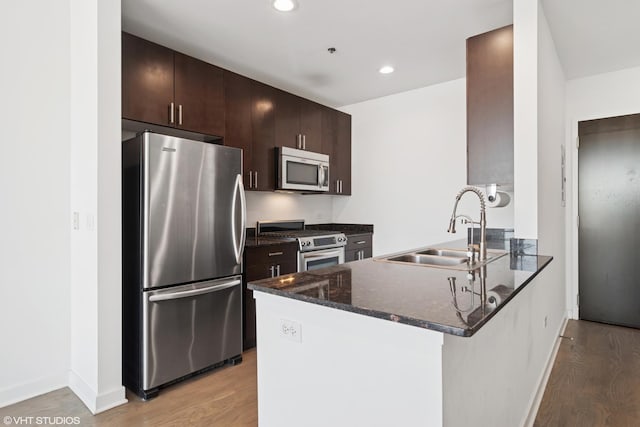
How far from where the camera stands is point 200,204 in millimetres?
2523

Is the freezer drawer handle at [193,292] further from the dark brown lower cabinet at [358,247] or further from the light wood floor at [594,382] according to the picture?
the light wood floor at [594,382]

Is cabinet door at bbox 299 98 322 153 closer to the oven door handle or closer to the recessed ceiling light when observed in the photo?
the oven door handle

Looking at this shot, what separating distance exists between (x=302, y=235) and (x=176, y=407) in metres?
1.89

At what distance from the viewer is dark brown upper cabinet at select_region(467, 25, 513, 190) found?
93.6 inches

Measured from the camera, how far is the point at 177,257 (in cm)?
241

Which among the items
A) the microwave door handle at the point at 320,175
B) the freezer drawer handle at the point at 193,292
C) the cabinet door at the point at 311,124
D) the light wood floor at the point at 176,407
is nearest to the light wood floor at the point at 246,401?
the light wood floor at the point at 176,407

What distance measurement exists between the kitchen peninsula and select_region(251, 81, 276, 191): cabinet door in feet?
6.50

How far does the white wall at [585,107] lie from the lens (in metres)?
3.43

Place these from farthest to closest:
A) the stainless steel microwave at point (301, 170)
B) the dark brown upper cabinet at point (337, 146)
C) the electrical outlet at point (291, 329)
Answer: the dark brown upper cabinet at point (337, 146)
the stainless steel microwave at point (301, 170)
the electrical outlet at point (291, 329)

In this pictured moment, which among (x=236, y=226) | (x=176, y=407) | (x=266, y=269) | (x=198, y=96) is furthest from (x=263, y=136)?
(x=176, y=407)

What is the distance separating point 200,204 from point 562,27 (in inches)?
114

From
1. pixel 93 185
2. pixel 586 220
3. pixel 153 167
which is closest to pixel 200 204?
pixel 153 167

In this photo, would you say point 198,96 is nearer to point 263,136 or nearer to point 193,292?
point 263,136

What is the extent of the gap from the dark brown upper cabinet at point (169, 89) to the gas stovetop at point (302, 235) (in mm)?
1180
